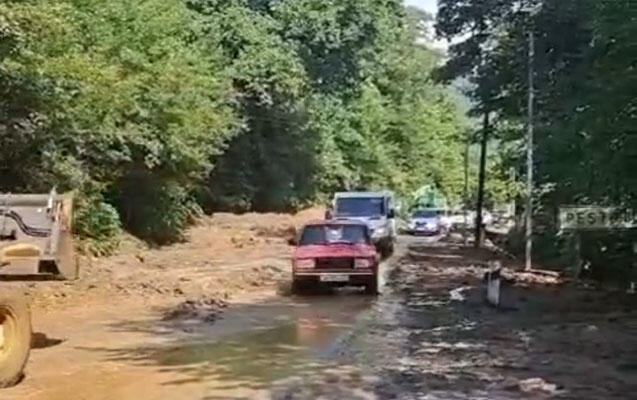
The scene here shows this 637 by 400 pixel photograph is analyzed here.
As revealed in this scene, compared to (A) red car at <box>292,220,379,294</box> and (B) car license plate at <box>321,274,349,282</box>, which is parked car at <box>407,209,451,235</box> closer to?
(A) red car at <box>292,220,379,294</box>

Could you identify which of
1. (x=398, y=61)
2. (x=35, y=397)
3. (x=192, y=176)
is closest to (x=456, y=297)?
(x=35, y=397)

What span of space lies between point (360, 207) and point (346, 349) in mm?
23668

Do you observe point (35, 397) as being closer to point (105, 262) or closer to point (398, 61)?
point (105, 262)

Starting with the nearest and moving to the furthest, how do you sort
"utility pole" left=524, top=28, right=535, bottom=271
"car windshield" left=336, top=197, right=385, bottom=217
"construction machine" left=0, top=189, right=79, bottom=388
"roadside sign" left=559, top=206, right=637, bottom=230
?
"construction machine" left=0, top=189, right=79, bottom=388 < "roadside sign" left=559, top=206, right=637, bottom=230 < "utility pole" left=524, top=28, right=535, bottom=271 < "car windshield" left=336, top=197, right=385, bottom=217

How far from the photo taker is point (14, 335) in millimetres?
12320

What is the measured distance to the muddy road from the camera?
11.6 metres

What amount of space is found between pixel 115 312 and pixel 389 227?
18.9 meters

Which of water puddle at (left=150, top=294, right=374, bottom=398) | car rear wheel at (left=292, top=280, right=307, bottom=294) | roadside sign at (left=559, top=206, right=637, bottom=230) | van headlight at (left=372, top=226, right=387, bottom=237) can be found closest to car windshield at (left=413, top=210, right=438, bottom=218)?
van headlight at (left=372, top=226, right=387, bottom=237)

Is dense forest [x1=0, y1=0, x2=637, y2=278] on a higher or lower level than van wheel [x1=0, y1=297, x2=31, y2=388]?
higher

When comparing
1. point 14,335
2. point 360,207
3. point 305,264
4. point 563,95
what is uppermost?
point 563,95

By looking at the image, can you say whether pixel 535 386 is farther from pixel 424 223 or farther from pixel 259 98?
pixel 424 223

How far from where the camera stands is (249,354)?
1457 cm

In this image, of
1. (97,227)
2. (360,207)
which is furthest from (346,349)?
(360,207)

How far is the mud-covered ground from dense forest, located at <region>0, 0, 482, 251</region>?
3.40 m
